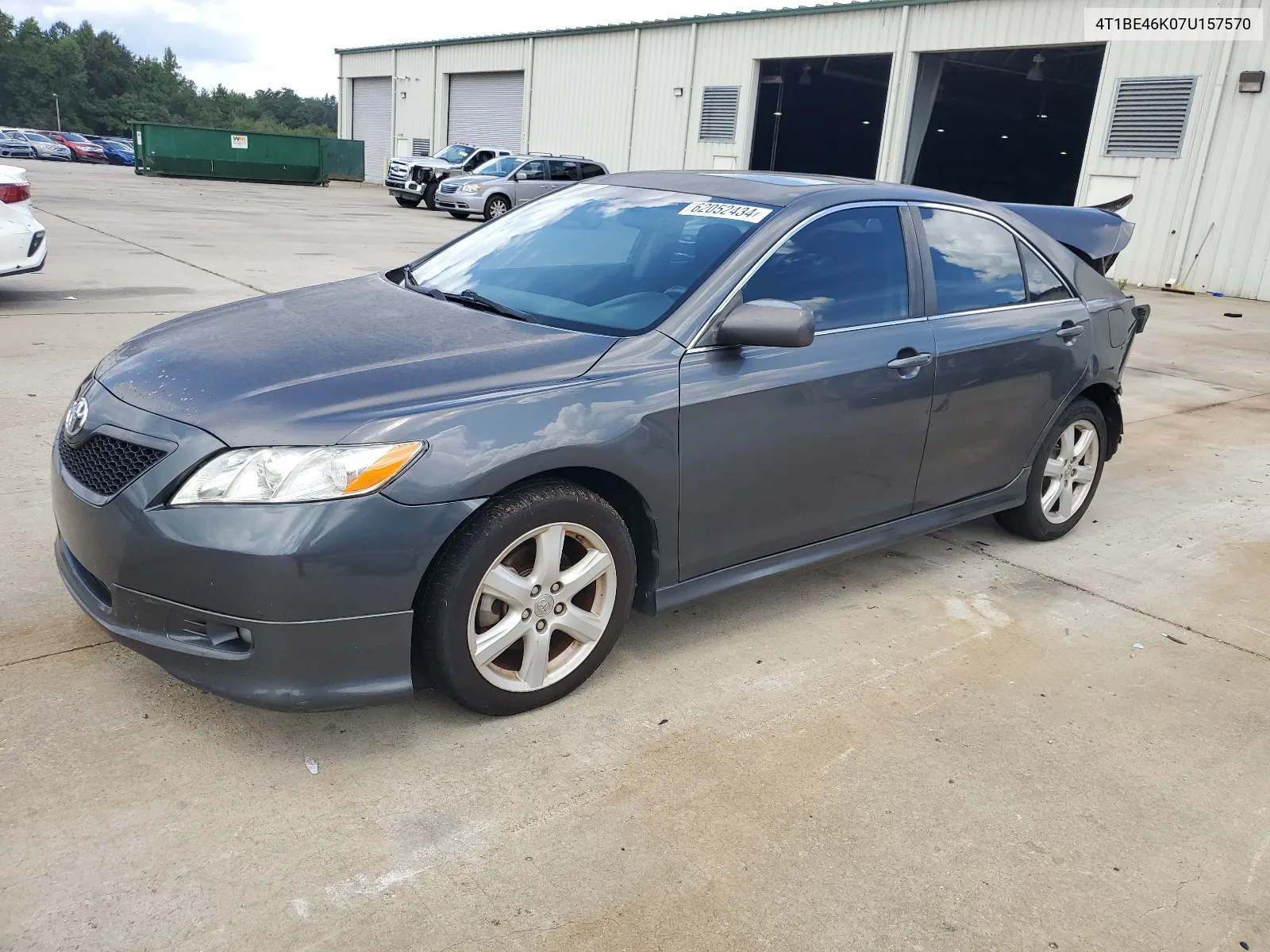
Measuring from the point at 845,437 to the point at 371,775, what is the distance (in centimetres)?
194

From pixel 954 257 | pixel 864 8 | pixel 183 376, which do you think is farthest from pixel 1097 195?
pixel 183 376

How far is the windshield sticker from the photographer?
3.61 metres

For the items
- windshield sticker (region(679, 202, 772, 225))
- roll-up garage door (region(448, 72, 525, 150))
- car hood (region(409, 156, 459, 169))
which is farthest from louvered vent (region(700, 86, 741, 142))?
windshield sticker (region(679, 202, 772, 225))

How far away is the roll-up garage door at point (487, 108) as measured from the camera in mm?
33812

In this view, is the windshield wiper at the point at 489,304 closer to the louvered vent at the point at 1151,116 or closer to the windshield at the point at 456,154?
the louvered vent at the point at 1151,116

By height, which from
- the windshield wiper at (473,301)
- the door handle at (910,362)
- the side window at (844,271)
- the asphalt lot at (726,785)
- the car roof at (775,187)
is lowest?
the asphalt lot at (726,785)

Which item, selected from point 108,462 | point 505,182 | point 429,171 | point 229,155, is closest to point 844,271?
point 108,462

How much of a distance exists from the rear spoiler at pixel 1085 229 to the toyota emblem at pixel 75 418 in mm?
5368

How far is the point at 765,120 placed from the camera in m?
27.1

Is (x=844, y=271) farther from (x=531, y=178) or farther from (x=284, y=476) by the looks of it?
(x=531, y=178)

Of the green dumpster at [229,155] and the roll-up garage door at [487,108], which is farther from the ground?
the roll-up garage door at [487,108]

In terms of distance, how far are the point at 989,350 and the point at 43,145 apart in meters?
55.9

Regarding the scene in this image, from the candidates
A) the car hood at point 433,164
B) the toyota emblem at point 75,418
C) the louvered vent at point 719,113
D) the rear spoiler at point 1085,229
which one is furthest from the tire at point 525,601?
the car hood at point 433,164

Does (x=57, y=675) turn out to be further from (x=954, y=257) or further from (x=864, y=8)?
(x=864, y=8)
